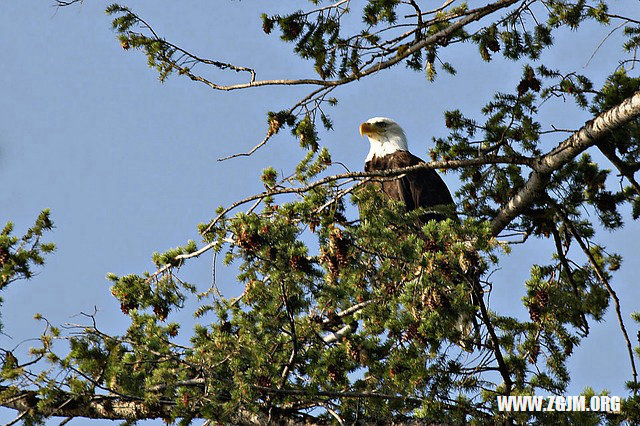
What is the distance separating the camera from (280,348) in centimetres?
494

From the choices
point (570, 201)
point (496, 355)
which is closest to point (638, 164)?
point (570, 201)

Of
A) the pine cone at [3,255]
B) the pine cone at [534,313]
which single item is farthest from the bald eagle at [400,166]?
the pine cone at [3,255]

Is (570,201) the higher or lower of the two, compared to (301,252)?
higher

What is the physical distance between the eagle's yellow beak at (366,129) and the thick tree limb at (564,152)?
13.3 feet

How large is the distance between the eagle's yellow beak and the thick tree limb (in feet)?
13.3

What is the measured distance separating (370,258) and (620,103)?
5.49ft

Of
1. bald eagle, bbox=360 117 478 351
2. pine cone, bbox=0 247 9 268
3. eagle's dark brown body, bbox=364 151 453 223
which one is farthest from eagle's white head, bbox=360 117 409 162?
pine cone, bbox=0 247 9 268

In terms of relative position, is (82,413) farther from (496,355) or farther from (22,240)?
(496,355)

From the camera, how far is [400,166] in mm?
8969

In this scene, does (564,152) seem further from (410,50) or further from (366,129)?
(366,129)

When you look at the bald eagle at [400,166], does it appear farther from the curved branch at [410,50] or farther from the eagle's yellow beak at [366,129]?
the curved branch at [410,50]

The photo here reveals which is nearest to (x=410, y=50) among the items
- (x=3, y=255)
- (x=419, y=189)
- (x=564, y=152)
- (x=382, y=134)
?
(x=564, y=152)

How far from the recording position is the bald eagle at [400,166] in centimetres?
866

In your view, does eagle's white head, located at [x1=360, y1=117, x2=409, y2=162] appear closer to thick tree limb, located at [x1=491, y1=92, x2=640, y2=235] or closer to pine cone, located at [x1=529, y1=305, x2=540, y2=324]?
thick tree limb, located at [x1=491, y1=92, x2=640, y2=235]
